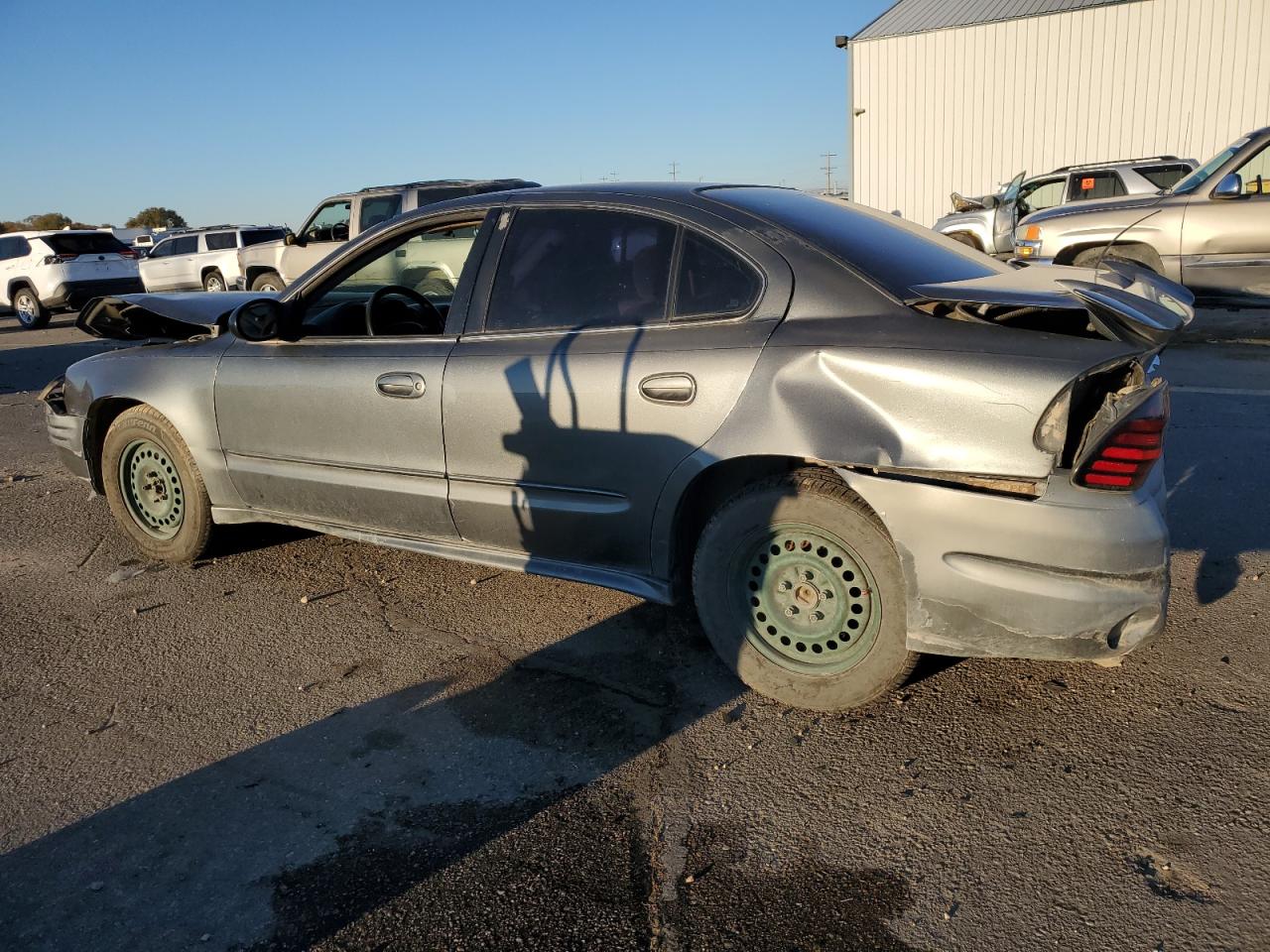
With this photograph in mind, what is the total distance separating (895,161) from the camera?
Answer: 26969mm

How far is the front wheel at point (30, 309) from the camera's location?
19.1m

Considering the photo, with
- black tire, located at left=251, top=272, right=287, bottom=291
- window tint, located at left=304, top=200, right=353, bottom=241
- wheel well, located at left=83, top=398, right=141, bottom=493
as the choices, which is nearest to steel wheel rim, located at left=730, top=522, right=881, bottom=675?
wheel well, located at left=83, top=398, right=141, bottom=493

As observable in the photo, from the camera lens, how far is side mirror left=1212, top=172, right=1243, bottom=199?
9609mm

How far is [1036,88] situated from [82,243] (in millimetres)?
21376

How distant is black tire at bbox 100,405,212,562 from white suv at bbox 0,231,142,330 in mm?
16106

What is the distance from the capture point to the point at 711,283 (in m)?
3.43

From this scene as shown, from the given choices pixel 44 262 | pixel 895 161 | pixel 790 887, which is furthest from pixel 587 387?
pixel 895 161

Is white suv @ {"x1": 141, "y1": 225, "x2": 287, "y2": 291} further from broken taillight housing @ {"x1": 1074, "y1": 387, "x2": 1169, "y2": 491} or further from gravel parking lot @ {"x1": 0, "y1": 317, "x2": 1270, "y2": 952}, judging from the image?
broken taillight housing @ {"x1": 1074, "y1": 387, "x2": 1169, "y2": 491}

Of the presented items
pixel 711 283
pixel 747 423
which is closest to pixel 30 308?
pixel 711 283

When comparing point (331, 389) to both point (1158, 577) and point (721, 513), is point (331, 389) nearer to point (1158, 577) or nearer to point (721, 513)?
point (721, 513)

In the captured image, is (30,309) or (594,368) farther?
(30,309)

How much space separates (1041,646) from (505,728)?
5.46 feet

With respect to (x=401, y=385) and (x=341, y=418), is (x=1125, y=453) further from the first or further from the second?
(x=341, y=418)

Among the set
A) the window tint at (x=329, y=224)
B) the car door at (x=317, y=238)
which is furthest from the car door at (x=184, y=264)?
the window tint at (x=329, y=224)
